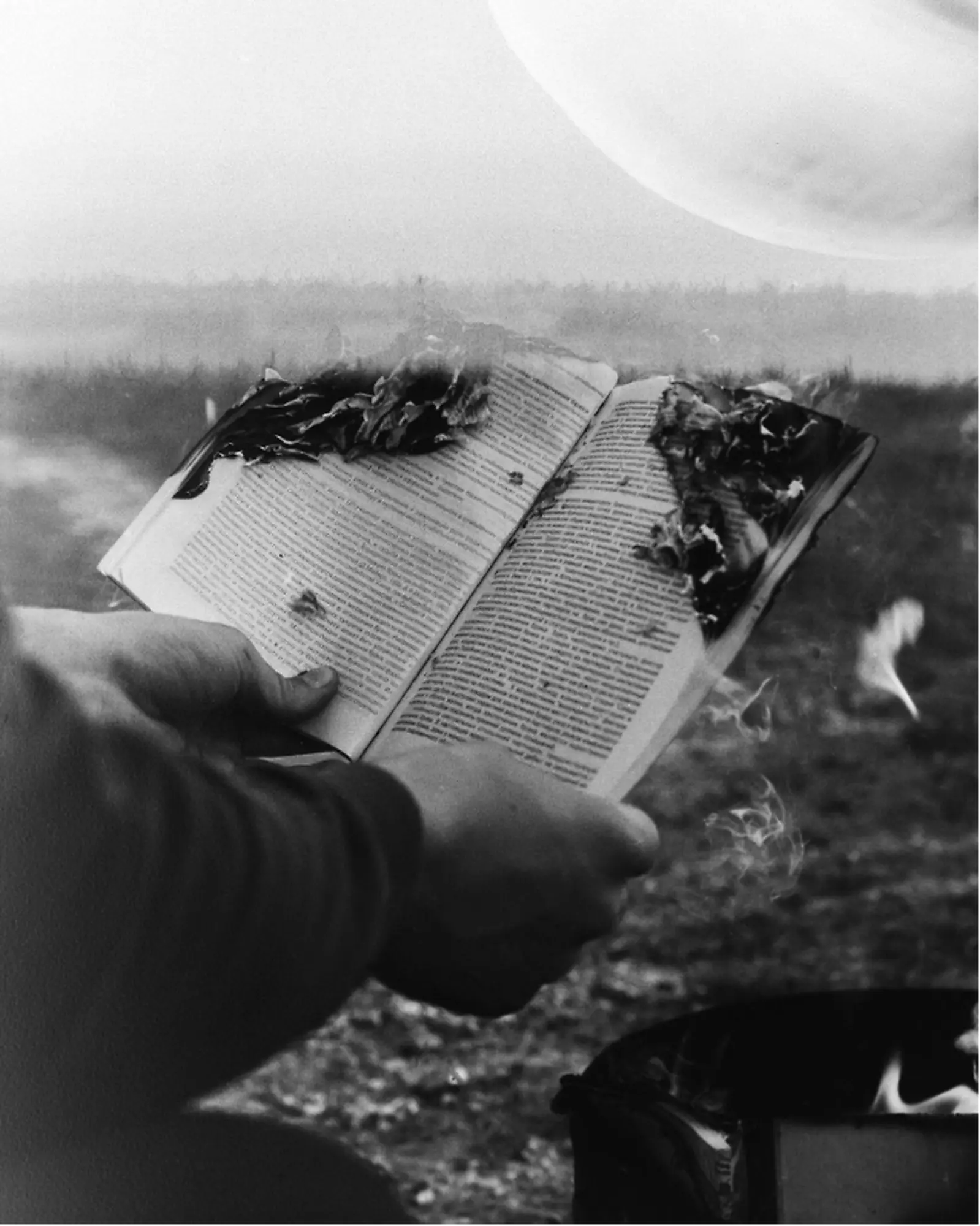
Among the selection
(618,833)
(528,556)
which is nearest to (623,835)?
(618,833)

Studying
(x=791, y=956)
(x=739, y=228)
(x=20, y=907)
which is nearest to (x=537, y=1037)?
(x=791, y=956)

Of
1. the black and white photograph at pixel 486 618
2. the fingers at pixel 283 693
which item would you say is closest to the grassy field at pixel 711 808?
the black and white photograph at pixel 486 618

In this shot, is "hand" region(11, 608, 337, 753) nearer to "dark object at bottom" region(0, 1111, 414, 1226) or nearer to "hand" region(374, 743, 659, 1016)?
"hand" region(374, 743, 659, 1016)

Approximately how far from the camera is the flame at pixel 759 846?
103cm

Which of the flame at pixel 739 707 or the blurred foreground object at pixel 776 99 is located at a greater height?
the blurred foreground object at pixel 776 99

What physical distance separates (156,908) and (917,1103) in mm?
662

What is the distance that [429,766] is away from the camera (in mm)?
1000

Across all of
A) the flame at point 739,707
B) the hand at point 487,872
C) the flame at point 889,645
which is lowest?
the hand at point 487,872

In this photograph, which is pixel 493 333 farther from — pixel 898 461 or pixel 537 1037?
pixel 537 1037

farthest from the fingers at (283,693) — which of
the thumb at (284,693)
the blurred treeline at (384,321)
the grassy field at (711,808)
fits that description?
the blurred treeline at (384,321)

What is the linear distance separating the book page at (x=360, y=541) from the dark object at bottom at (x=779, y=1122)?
0.38 metres

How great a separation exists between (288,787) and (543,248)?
507 mm

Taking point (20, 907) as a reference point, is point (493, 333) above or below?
above

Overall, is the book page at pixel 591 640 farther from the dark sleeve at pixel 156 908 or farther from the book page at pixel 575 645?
the dark sleeve at pixel 156 908
